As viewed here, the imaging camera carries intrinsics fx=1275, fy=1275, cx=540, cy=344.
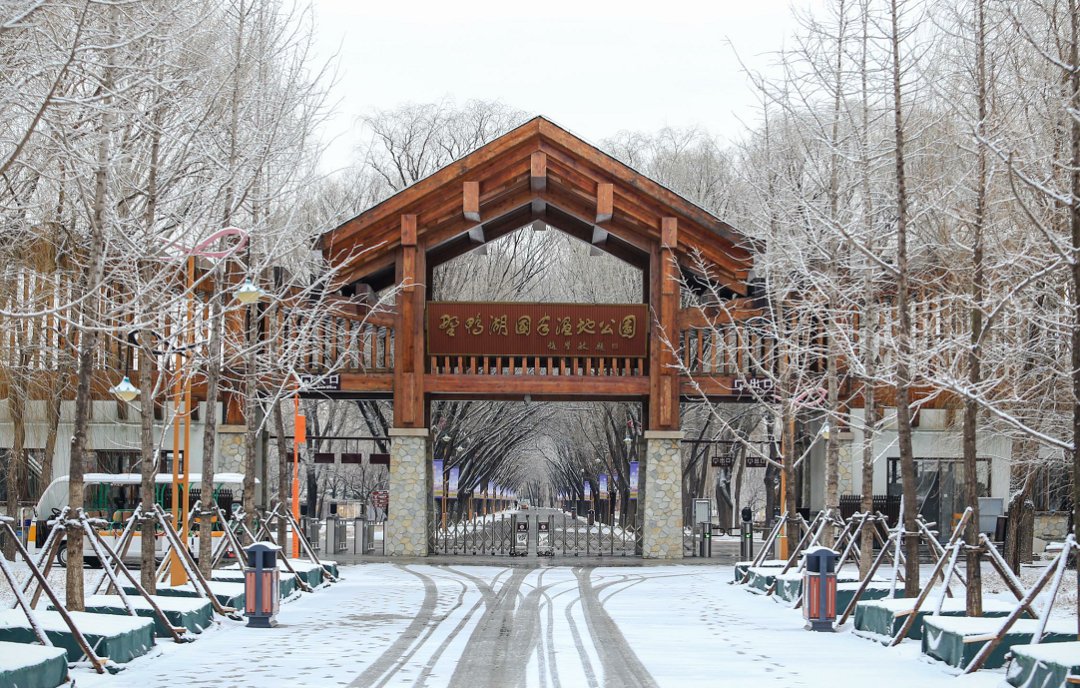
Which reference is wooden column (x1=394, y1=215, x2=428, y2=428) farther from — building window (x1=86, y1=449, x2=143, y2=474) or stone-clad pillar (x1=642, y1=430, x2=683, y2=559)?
building window (x1=86, y1=449, x2=143, y2=474)

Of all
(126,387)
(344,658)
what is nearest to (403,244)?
(126,387)

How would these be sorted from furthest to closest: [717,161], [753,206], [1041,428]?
[717,161] → [753,206] → [1041,428]

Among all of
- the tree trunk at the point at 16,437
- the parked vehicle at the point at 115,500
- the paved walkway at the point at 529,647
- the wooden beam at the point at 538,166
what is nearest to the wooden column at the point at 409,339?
the wooden beam at the point at 538,166

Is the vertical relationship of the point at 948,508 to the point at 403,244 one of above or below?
below

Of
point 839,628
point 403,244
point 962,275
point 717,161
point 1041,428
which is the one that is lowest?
point 839,628

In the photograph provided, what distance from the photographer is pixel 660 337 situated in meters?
35.2

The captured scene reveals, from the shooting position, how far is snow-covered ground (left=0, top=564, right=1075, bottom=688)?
43.2 ft

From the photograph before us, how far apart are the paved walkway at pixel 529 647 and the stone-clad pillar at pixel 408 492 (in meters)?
10.1

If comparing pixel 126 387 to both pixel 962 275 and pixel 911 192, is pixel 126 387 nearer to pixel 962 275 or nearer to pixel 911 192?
pixel 911 192

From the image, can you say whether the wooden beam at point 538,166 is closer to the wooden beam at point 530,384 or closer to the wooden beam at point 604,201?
the wooden beam at point 604,201

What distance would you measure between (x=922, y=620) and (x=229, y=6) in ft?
46.2

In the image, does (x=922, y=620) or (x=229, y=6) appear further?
(x=229, y=6)

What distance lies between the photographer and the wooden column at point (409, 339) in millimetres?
35094

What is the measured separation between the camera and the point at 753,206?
111 ft
